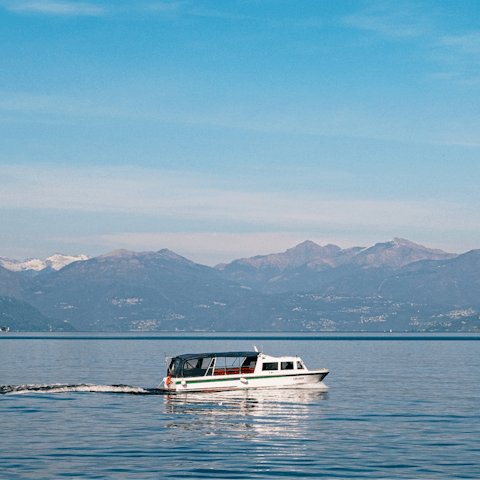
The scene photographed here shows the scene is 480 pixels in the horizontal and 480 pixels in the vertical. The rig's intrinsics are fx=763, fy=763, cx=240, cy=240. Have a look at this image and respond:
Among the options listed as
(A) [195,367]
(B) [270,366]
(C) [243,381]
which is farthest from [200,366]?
(B) [270,366]

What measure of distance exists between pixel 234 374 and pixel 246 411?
16.5 meters

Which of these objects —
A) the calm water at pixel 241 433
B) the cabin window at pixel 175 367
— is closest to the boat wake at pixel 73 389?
the calm water at pixel 241 433

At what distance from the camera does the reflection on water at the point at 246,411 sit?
196 ft

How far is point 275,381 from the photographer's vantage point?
293ft

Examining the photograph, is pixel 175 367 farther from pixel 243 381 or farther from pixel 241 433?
pixel 241 433

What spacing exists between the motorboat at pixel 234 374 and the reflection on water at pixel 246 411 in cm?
94

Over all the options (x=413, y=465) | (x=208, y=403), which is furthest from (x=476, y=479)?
(x=208, y=403)

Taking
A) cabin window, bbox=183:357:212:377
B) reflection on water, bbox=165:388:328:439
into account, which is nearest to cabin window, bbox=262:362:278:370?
reflection on water, bbox=165:388:328:439

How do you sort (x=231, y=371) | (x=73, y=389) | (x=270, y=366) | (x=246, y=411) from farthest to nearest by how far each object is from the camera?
(x=73, y=389)
(x=270, y=366)
(x=231, y=371)
(x=246, y=411)

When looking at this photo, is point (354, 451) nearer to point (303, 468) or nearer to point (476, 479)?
point (303, 468)

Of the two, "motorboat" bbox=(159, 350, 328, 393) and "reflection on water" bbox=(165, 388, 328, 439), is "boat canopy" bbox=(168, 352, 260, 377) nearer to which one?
"motorboat" bbox=(159, 350, 328, 393)

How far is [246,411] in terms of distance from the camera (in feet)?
235

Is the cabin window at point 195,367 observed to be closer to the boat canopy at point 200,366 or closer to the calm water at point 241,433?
the boat canopy at point 200,366

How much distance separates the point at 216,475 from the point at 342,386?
203 ft
